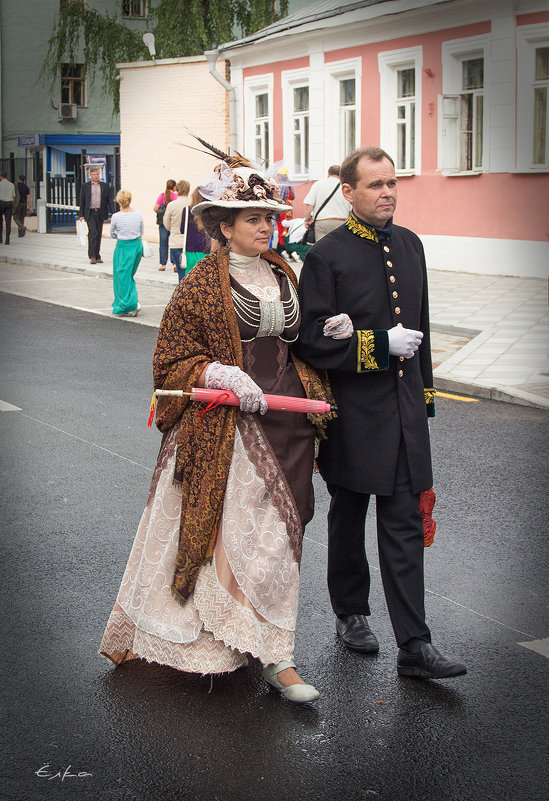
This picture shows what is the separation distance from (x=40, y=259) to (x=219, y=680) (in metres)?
17.5

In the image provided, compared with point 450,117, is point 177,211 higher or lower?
lower

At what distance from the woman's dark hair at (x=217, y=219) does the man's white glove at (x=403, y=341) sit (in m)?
0.60

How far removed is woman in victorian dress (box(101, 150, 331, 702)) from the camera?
128 inches

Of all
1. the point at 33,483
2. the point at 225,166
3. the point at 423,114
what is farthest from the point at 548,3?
the point at 423,114

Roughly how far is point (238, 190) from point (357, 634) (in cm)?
155

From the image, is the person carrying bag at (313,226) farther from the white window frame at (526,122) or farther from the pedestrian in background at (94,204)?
the pedestrian in background at (94,204)

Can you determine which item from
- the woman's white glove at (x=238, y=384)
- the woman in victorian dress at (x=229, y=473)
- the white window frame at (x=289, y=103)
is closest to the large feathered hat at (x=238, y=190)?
the woman in victorian dress at (x=229, y=473)

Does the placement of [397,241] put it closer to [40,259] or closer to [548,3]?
[548,3]

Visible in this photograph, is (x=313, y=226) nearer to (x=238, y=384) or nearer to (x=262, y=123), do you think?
(x=238, y=384)

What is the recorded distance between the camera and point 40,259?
65.7ft

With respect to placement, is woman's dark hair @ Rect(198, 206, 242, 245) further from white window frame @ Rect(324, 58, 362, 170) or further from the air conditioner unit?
white window frame @ Rect(324, 58, 362, 170)

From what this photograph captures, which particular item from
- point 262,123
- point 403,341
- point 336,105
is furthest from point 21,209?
point 403,341

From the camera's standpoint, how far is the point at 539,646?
363 centimetres

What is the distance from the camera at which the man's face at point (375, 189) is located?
133 inches
